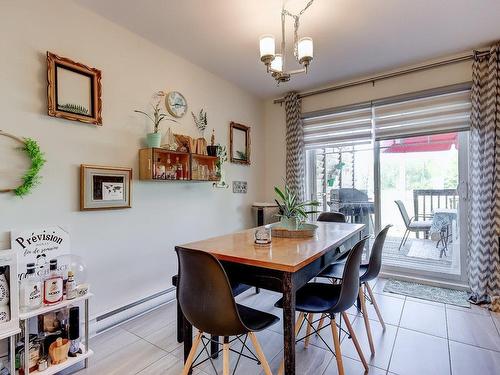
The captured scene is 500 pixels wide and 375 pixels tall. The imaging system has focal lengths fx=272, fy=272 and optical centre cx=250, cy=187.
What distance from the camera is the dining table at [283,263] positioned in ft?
4.27

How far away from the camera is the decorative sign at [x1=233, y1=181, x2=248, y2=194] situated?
3.68m

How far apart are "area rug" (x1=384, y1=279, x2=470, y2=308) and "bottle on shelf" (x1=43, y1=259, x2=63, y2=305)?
9.95 ft

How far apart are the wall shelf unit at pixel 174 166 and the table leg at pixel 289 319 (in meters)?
1.64

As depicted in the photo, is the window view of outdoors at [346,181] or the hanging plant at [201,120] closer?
the hanging plant at [201,120]

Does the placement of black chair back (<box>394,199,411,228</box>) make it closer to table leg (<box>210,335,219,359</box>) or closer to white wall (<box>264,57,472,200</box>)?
white wall (<box>264,57,472,200</box>)

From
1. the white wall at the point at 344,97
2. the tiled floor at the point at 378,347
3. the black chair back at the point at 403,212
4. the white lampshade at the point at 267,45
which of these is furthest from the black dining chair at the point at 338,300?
the white wall at the point at 344,97

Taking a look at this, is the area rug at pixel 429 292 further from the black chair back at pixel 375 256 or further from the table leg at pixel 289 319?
the table leg at pixel 289 319

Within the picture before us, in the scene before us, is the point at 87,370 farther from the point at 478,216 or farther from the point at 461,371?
the point at 478,216

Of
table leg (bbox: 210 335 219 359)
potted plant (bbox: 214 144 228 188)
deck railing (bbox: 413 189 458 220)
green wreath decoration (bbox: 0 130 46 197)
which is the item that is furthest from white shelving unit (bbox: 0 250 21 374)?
deck railing (bbox: 413 189 458 220)

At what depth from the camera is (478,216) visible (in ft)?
8.95

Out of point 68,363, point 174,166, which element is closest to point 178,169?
point 174,166

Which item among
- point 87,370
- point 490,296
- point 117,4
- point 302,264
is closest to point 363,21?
point 117,4

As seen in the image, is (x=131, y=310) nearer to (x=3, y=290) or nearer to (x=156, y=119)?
(x=3, y=290)

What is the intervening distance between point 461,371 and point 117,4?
348 centimetres
